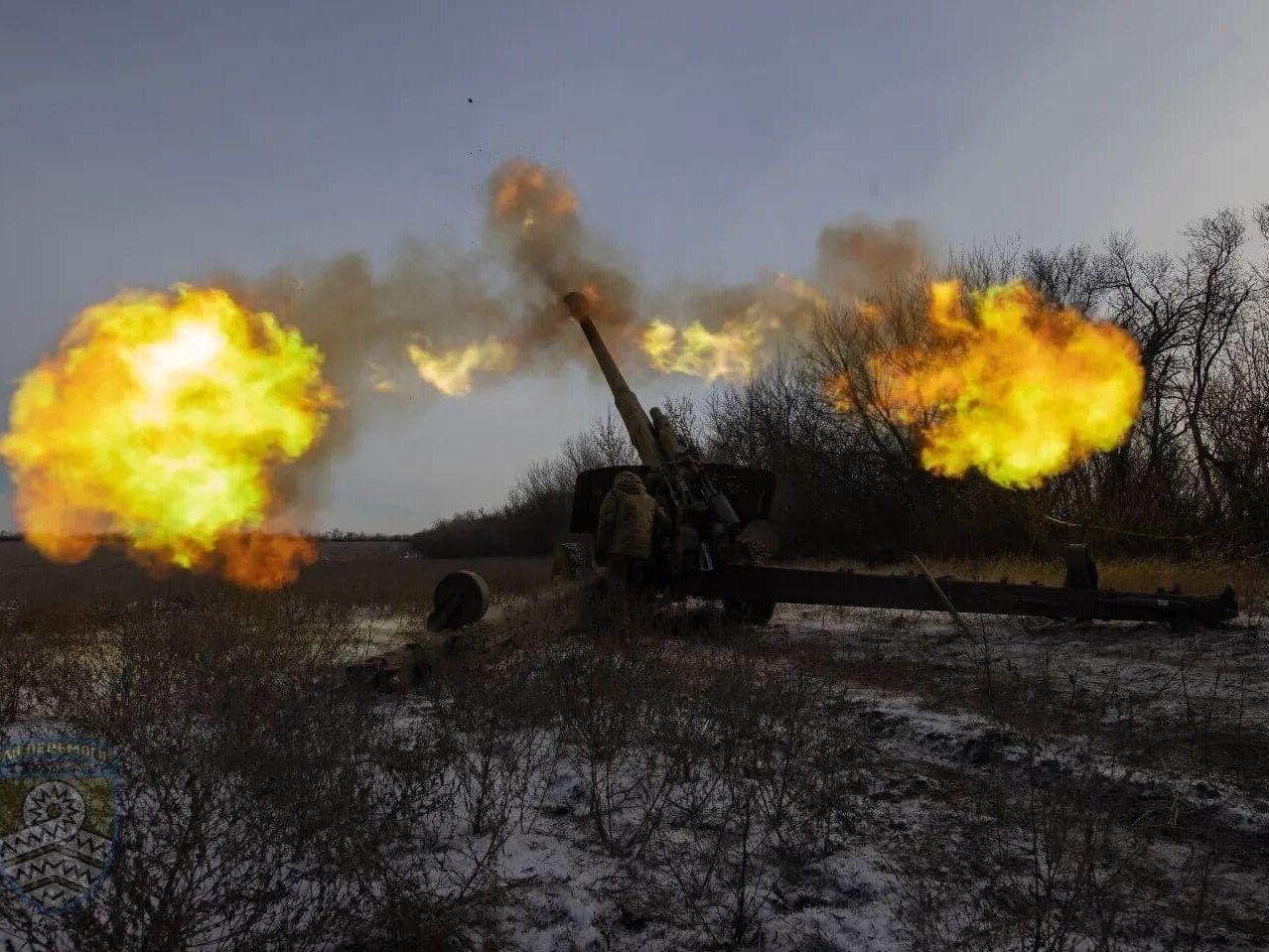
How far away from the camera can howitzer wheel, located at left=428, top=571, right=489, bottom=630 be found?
311 inches

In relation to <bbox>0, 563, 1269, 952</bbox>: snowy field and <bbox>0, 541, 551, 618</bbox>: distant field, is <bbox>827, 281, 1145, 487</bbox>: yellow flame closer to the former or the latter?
<bbox>0, 563, 1269, 952</bbox>: snowy field

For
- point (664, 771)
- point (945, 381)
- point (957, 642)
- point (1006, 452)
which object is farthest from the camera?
point (945, 381)

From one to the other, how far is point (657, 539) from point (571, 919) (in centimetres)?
703

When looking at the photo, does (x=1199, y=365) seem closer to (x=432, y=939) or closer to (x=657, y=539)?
(x=657, y=539)

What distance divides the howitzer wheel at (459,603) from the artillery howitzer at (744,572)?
2364mm

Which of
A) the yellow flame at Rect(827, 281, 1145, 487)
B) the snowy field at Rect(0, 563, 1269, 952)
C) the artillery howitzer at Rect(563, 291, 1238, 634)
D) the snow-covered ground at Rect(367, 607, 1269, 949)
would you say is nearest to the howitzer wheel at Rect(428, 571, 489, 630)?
the snowy field at Rect(0, 563, 1269, 952)

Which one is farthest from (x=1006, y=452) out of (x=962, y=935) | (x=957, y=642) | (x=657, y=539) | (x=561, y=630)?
(x=962, y=935)

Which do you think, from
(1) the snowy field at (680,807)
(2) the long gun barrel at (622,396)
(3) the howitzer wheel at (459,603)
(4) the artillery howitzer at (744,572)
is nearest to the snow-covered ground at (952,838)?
(1) the snowy field at (680,807)

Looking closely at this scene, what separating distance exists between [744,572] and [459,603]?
3657 millimetres

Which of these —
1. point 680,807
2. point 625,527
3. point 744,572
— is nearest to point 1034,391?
point 744,572

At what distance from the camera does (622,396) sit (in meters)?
11.6

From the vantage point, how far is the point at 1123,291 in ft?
93.7
